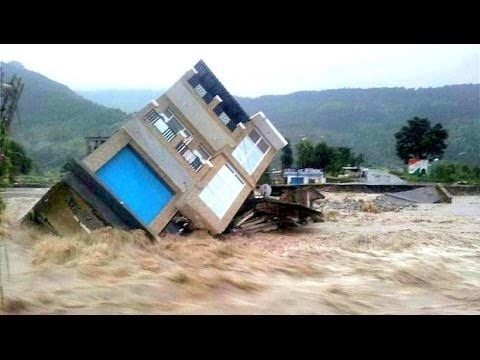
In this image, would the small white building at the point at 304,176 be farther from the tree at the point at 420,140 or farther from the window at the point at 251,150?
the tree at the point at 420,140

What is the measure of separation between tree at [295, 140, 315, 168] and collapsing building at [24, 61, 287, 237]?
3714 mm

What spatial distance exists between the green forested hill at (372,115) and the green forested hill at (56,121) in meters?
3.37

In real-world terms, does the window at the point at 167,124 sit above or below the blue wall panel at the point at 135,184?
above

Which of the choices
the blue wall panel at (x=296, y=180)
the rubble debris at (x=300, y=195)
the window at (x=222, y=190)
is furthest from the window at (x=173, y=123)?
the blue wall panel at (x=296, y=180)

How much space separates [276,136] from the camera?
38.0 ft

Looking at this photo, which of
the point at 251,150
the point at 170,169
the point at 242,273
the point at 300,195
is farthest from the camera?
the point at 300,195

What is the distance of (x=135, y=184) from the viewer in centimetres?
947

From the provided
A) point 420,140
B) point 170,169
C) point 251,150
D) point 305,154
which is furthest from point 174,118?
point 305,154

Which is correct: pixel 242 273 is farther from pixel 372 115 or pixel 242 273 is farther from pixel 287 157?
pixel 372 115

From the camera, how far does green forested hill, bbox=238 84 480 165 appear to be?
12.3m

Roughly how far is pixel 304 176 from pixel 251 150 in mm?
4375

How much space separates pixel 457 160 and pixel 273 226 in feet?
15.7

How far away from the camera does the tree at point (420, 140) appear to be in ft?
39.0
